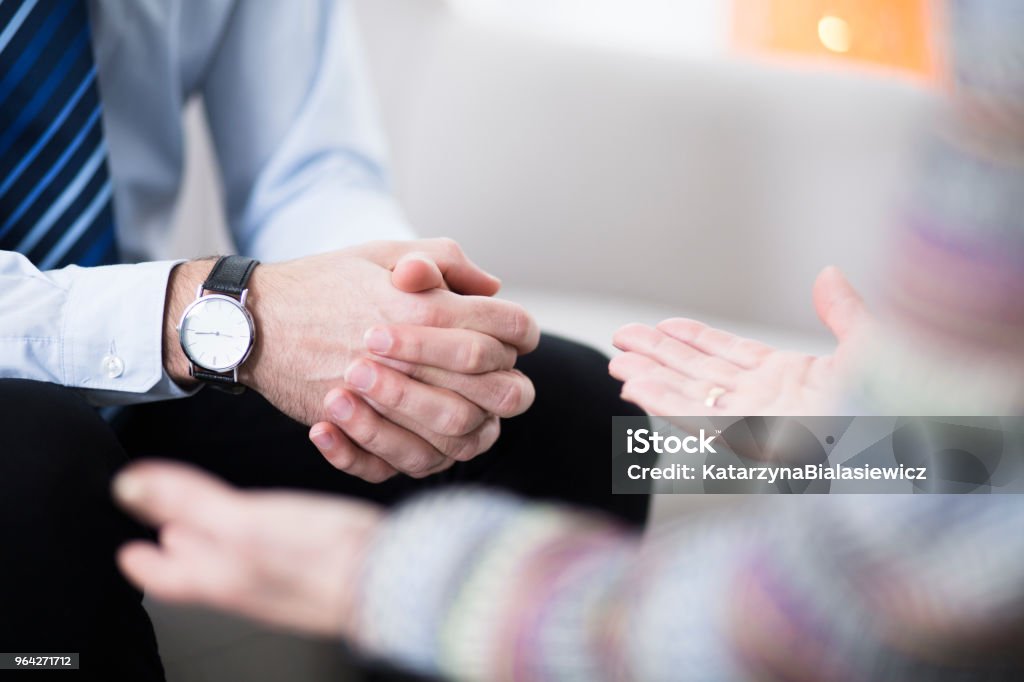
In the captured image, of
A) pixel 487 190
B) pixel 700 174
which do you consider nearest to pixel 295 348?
pixel 487 190

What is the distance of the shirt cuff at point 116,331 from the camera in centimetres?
80

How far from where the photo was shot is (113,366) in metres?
0.80

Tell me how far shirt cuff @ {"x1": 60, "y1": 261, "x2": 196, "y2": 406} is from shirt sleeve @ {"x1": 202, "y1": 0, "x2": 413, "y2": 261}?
0.31 meters

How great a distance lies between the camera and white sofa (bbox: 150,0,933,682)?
1771 mm

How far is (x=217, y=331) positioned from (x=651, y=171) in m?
1.18

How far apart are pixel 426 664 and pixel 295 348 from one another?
0.39m

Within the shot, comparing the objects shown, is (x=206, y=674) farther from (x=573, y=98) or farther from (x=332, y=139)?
(x=573, y=98)

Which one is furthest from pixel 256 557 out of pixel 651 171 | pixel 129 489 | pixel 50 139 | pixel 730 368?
pixel 651 171

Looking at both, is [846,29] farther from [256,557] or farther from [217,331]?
[256,557]

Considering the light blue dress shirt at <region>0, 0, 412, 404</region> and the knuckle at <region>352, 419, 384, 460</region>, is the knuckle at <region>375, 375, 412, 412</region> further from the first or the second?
the light blue dress shirt at <region>0, 0, 412, 404</region>

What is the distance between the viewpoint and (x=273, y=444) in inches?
35.3

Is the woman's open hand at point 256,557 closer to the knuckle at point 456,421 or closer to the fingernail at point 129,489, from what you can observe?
the fingernail at point 129,489

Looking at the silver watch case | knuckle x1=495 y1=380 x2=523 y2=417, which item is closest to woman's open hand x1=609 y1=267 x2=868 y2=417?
knuckle x1=495 y1=380 x2=523 y2=417

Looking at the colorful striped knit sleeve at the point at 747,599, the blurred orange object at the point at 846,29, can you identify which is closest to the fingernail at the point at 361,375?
the colorful striped knit sleeve at the point at 747,599
